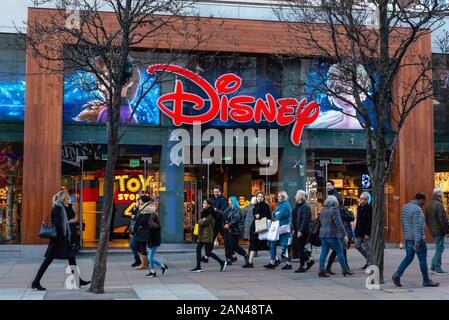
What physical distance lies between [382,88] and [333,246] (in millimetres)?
3287

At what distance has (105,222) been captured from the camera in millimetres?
10273

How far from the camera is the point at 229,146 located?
60.4 ft

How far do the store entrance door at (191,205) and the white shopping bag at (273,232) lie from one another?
16.3 feet

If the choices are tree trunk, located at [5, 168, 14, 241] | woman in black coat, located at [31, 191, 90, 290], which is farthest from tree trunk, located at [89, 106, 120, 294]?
tree trunk, located at [5, 168, 14, 241]

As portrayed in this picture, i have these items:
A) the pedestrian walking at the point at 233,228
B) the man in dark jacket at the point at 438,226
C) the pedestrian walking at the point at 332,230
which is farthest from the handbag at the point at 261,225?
the man in dark jacket at the point at 438,226

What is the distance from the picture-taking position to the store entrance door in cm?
1816

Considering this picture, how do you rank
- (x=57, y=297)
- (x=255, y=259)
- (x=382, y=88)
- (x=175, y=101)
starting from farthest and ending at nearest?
1. (x=175, y=101)
2. (x=255, y=259)
3. (x=382, y=88)
4. (x=57, y=297)

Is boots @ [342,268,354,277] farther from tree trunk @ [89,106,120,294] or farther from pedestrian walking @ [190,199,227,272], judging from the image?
tree trunk @ [89,106,120,294]

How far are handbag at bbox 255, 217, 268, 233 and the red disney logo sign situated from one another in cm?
466

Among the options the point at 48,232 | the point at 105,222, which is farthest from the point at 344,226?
the point at 48,232

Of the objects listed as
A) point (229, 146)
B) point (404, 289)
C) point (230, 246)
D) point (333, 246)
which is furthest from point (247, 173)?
point (404, 289)

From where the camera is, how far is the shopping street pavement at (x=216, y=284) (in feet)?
32.1

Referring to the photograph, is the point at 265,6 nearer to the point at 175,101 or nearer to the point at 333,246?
the point at 175,101

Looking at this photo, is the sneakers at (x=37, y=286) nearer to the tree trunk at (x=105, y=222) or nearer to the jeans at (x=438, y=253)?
the tree trunk at (x=105, y=222)
